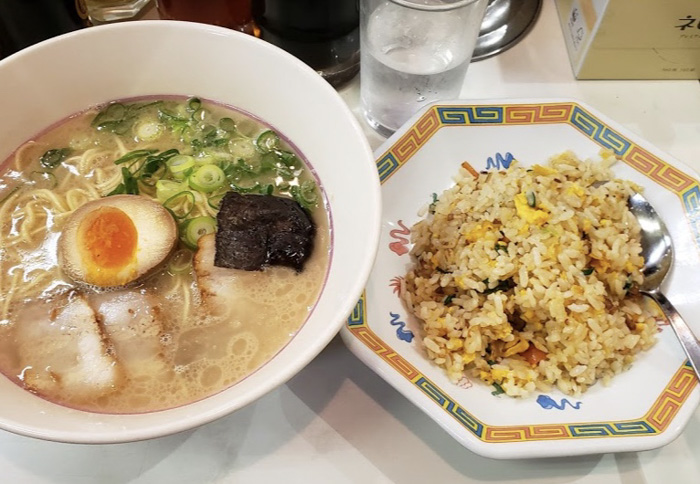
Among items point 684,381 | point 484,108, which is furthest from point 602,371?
point 484,108

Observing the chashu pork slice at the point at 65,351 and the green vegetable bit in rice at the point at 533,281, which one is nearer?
the chashu pork slice at the point at 65,351

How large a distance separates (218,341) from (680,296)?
39.5 inches

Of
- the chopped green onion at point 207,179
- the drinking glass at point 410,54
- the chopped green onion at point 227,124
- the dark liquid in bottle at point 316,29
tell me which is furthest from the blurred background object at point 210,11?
the chopped green onion at point 207,179

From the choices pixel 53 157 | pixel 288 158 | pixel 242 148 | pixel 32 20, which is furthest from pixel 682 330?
pixel 32 20

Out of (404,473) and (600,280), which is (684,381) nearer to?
(600,280)

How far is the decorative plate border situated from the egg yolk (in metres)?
0.43

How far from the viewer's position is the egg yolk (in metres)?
1.08

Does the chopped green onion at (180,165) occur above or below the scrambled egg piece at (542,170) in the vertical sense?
above

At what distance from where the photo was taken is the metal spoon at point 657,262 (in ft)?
4.06

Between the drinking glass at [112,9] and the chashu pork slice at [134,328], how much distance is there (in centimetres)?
107

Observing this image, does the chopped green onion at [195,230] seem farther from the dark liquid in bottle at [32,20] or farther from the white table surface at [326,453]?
the dark liquid in bottle at [32,20]

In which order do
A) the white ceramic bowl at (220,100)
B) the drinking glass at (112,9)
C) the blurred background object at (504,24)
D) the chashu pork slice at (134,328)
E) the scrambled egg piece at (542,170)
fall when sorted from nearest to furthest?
the white ceramic bowl at (220,100), the chashu pork slice at (134,328), the scrambled egg piece at (542,170), the drinking glass at (112,9), the blurred background object at (504,24)

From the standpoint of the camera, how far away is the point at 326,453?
119cm

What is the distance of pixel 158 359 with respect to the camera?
3.33 feet
